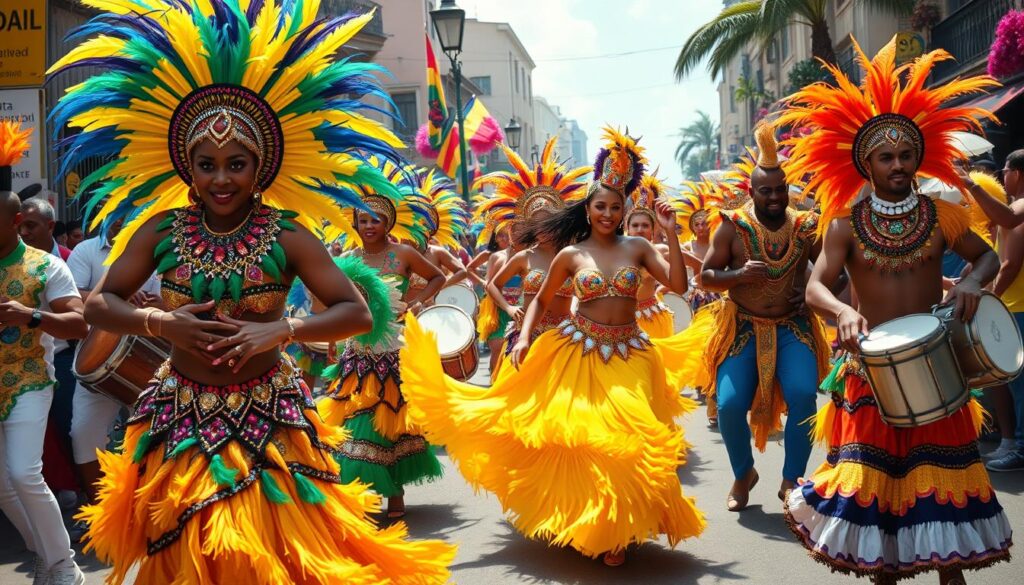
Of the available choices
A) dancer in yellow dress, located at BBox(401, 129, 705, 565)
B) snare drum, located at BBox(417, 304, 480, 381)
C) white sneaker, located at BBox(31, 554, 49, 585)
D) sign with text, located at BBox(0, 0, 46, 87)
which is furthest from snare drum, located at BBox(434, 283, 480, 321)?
white sneaker, located at BBox(31, 554, 49, 585)

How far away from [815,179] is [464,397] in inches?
93.8

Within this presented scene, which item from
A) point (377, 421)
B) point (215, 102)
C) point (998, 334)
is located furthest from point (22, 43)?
point (998, 334)

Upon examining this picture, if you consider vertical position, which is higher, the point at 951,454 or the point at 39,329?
the point at 39,329

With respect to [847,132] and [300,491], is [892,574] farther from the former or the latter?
[300,491]

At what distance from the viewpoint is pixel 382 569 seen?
426cm

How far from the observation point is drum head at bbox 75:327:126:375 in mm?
6273

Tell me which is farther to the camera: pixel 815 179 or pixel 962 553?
pixel 815 179

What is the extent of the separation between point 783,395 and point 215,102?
14.3 feet

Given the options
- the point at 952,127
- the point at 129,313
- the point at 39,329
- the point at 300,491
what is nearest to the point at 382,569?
the point at 300,491

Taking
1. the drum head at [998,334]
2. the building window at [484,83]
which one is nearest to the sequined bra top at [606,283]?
the drum head at [998,334]

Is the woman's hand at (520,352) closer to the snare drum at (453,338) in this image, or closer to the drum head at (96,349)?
the drum head at (96,349)

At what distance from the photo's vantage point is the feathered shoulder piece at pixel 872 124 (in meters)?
5.32

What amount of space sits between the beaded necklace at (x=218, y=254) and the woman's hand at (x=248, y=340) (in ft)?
0.54

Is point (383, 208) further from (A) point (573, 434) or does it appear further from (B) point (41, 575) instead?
(B) point (41, 575)
